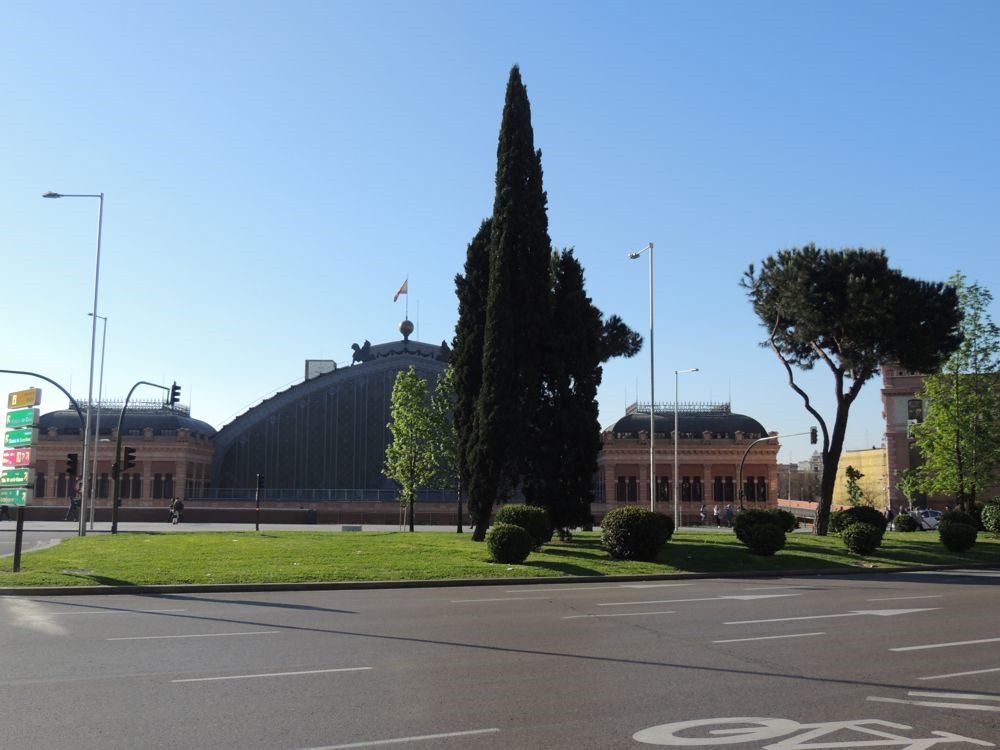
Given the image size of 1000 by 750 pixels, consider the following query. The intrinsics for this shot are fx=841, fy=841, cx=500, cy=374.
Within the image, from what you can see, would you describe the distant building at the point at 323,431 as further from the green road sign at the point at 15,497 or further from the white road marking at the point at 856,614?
the white road marking at the point at 856,614

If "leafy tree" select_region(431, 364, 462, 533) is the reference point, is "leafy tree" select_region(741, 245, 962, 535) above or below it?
above

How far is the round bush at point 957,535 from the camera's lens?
30.9 metres

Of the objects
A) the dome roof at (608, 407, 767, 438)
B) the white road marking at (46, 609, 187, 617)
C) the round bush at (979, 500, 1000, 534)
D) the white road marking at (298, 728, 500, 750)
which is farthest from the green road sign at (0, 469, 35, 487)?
the dome roof at (608, 407, 767, 438)

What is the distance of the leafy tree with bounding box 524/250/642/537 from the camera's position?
96.1ft

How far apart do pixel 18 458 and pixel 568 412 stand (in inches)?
667

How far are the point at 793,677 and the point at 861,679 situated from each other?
2.33 feet

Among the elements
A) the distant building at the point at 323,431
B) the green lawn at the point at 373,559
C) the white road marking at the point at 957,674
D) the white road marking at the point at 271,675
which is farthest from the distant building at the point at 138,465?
the white road marking at the point at 957,674

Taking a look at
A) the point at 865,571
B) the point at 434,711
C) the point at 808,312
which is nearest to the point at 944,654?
the point at 434,711

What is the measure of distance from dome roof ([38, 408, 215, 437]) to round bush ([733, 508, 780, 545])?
57.5 m

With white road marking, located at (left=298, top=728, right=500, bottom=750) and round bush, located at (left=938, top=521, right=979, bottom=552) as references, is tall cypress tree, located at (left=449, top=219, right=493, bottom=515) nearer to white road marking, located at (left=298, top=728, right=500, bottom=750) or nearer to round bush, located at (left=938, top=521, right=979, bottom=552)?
round bush, located at (left=938, top=521, right=979, bottom=552)

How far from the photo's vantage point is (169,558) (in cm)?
2391

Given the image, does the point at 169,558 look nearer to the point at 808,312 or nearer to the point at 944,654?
the point at 944,654

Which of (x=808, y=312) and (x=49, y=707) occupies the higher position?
(x=808, y=312)

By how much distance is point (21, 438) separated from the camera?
22.7 m
